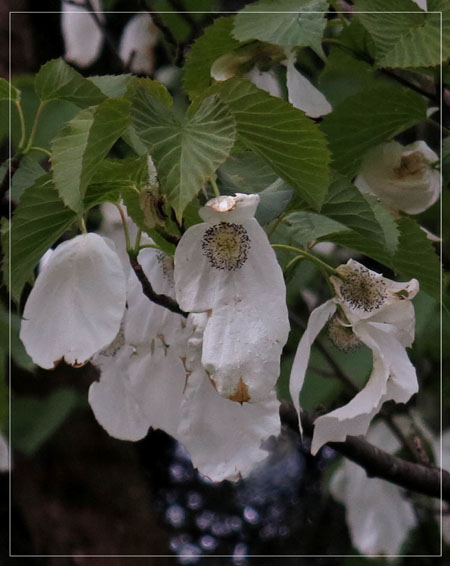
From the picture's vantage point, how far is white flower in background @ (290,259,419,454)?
1.71 feet

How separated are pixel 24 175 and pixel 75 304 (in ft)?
0.64

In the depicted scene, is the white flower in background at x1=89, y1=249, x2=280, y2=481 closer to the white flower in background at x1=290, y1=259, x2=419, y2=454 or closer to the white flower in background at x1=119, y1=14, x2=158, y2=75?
the white flower in background at x1=290, y1=259, x2=419, y2=454

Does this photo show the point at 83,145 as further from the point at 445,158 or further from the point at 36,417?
the point at 36,417

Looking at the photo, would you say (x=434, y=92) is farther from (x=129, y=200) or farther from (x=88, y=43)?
(x=88, y=43)

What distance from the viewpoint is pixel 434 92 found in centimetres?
78

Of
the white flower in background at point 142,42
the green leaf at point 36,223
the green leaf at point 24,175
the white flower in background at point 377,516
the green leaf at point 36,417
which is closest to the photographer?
the green leaf at point 36,223

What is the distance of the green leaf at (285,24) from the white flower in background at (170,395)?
0.17 m

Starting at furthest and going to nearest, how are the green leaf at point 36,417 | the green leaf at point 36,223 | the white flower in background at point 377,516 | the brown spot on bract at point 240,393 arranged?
the green leaf at point 36,417, the white flower in background at point 377,516, the green leaf at point 36,223, the brown spot on bract at point 240,393

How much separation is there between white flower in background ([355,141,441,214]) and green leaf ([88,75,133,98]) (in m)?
0.25

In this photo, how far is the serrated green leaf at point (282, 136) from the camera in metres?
0.49

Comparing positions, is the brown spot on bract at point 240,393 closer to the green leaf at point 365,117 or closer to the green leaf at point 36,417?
the green leaf at point 365,117

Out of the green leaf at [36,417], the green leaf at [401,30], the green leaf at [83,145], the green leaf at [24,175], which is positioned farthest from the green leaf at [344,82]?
the green leaf at [36,417]

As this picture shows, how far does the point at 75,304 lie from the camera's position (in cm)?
53

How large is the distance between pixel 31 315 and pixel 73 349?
4 cm
